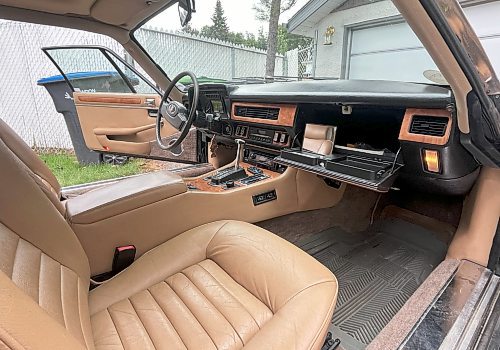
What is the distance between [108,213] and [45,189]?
0.86ft

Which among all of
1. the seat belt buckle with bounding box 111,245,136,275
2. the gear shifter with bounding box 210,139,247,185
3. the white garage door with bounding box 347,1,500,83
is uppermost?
the white garage door with bounding box 347,1,500,83

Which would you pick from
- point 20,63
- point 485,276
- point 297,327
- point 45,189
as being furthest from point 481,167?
point 20,63

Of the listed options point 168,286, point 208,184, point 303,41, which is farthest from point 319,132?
point 303,41

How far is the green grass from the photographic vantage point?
9.09 feet

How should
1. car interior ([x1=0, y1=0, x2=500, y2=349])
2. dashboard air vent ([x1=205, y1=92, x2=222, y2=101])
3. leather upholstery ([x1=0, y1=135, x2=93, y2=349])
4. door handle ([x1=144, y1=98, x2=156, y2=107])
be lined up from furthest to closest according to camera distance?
door handle ([x1=144, y1=98, x2=156, y2=107]) → dashboard air vent ([x1=205, y1=92, x2=222, y2=101]) → car interior ([x1=0, y1=0, x2=500, y2=349]) → leather upholstery ([x1=0, y1=135, x2=93, y2=349])

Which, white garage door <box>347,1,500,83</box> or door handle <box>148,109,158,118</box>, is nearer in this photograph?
door handle <box>148,109,158,118</box>

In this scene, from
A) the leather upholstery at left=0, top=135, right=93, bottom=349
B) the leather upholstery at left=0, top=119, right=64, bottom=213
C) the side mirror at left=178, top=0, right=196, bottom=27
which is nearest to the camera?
the leather upholstery at left=0, top=135, right=93, bottom=349

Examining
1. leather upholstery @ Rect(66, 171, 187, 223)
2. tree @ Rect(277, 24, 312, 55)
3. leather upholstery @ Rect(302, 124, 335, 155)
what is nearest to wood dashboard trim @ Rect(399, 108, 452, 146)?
leather upholstery @ Rect(302, 124, 335, 155)

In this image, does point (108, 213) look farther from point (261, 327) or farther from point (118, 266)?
point (261, 327)

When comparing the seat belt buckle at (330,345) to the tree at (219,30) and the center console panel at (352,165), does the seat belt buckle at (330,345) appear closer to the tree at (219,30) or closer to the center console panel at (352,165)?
the center console panel at (352,165)

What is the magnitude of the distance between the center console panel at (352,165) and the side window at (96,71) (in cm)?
143

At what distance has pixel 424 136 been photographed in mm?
1186

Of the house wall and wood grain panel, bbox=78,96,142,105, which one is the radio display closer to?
wood grain panel, bbox=78,96,142,105

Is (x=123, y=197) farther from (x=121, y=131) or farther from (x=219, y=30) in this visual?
(x=219, y=30)
